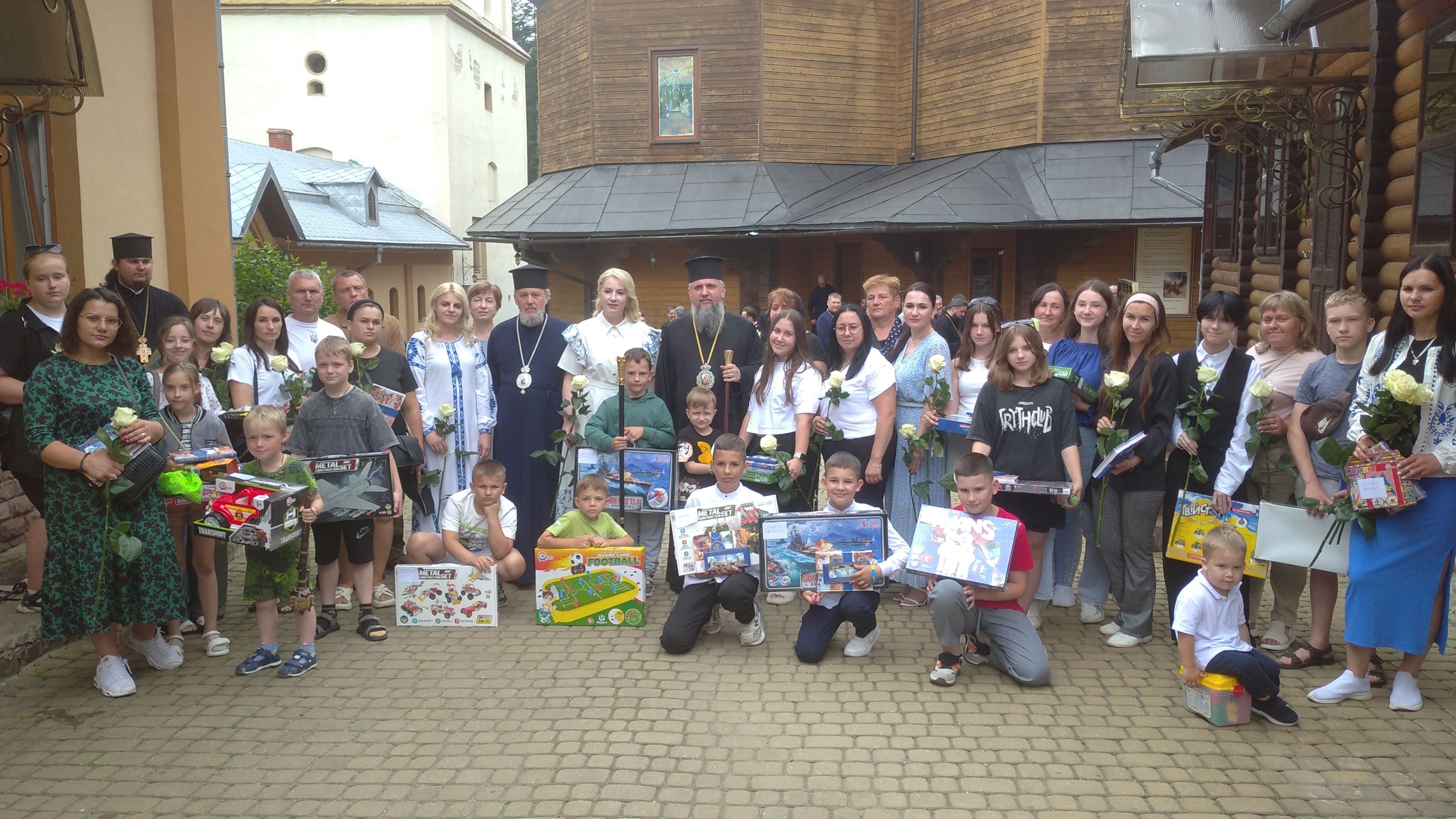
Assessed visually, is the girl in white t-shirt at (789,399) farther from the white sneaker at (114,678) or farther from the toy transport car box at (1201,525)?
the white sneaker at (114,678)

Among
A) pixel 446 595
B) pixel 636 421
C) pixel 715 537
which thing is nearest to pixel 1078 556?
pixel 715 537

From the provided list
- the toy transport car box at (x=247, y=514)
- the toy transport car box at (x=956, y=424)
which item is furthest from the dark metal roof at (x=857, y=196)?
the toy transport car box at (x=247, y=514)

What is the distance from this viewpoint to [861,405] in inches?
264

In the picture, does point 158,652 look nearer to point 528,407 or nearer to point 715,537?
point 528,407

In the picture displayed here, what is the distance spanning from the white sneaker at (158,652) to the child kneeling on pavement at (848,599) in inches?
126

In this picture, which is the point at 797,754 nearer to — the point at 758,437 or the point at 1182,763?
the point at 1182,763

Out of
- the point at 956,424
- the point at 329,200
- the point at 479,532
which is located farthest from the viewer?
the point at 329,200

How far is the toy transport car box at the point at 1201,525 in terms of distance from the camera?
5.51m

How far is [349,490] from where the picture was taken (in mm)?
5809

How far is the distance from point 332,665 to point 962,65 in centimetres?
1667

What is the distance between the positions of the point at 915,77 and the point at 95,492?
17.9 metres

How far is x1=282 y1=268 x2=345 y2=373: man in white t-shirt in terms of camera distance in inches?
274

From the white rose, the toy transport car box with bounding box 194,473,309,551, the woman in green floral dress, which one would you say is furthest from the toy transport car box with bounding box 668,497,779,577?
the white rose

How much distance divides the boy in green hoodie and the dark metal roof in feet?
37.2
